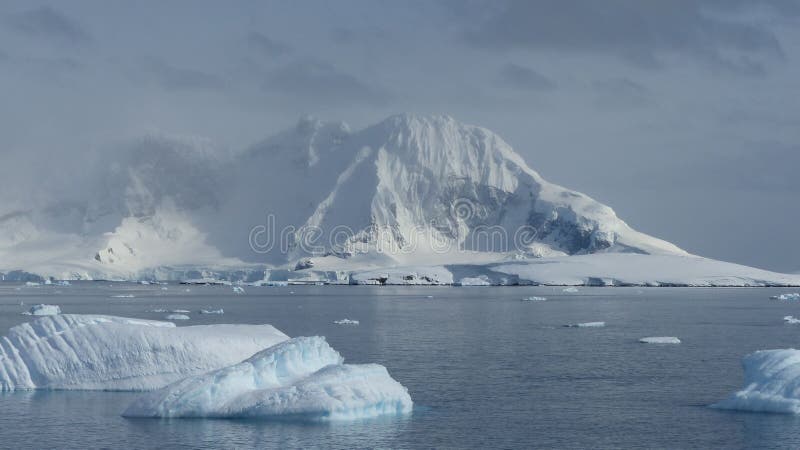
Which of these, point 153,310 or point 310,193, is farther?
point 310,193

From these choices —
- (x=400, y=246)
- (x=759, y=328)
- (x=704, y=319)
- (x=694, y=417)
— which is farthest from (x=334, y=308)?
(x=400, y=246)

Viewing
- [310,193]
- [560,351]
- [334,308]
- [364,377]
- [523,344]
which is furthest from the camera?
[310,193]

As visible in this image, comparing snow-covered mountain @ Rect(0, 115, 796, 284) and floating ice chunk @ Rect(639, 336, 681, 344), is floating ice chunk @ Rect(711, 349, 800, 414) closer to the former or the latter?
floating ice chunk @ Rect(639, 336, 681, 344)

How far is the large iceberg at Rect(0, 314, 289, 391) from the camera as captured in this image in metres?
27.3

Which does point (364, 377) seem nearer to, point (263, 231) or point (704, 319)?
point (704, 319)

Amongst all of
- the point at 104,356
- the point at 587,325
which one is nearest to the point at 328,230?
the point at 587,325

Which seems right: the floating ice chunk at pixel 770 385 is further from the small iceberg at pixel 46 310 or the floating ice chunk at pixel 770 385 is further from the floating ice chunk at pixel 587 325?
the small iceberg at pixel 46 310

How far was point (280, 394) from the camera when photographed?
23.2 meters

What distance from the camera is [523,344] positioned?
43625 millimetres

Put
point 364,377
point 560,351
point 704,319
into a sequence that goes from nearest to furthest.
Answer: point 364,377 → point 560,351 → point 704,319

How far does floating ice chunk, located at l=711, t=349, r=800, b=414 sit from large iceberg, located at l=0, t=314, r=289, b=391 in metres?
13.3

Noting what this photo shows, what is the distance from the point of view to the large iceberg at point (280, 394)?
906 inches

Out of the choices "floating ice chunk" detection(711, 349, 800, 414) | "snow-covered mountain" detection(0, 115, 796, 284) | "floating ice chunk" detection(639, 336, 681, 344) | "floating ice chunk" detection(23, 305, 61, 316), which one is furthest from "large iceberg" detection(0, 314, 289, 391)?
"snow-covered mountain" detection(0, 115, 796, 284)

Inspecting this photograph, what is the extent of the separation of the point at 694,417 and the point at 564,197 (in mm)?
170799
